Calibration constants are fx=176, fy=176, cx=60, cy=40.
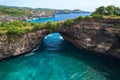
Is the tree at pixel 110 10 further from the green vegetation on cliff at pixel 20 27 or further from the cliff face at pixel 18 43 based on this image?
the cliff face at pixel 18 43

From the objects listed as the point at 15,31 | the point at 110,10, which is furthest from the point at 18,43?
the point at 110,10

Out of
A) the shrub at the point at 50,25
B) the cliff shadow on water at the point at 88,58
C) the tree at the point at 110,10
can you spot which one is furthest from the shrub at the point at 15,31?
the tree at the point at 110,10

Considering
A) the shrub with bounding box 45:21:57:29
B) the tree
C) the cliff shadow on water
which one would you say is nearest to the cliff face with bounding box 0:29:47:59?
the shrub with bounding box 45:21:57:29

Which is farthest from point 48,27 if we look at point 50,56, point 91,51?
point 91,51

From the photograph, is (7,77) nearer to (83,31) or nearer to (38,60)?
(38,60)

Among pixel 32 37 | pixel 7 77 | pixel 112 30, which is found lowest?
pixel 7 77

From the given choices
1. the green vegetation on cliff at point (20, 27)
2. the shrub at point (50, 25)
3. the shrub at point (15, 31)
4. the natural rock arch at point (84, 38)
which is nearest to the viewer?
the natural rock arch at point (84, 38)

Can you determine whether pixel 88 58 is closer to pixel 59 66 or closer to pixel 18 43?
pixel 59 66
